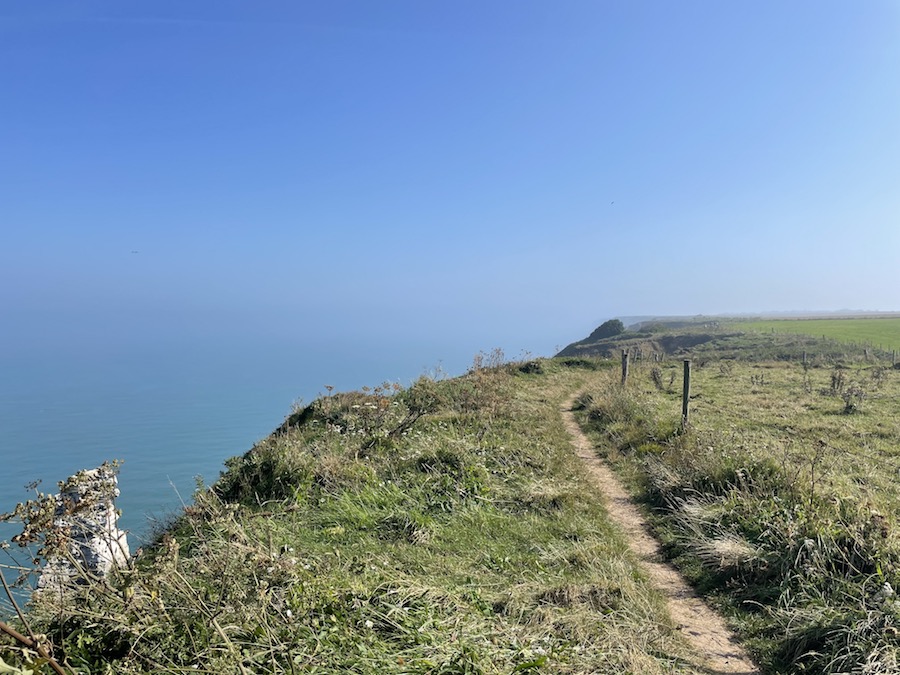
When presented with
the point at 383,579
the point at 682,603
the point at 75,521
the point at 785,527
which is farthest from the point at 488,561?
the point at 75,521

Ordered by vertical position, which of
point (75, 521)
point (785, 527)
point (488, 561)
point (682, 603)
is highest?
point (75, 521)

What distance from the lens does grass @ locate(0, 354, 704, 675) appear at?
3447mm

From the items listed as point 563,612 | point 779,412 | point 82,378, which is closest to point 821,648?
point 563,612

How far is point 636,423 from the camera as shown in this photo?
566 inches

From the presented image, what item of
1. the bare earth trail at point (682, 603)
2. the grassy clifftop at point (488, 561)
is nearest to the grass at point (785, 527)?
the grassy clifftop at point (488, 561)

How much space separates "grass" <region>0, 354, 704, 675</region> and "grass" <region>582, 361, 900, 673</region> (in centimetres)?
105

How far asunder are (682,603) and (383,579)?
3666 millimetres

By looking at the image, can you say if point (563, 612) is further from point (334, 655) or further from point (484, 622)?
point (334, 655)

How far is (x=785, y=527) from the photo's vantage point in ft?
22.0

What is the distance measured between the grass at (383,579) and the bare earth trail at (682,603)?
28cm

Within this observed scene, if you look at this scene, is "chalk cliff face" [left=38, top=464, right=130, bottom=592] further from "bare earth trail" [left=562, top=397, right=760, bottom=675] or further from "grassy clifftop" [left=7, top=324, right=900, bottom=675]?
"bare earth trail" [left=562, top=397, right=760, bottom=675]

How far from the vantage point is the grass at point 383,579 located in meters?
3.45

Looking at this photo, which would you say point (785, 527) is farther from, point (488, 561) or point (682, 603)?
point (488, 561)

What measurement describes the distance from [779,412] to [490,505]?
14.5 meters
